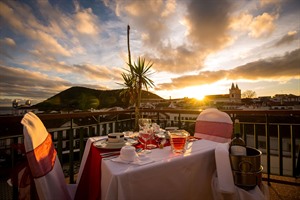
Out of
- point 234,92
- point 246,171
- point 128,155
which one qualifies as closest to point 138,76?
point 128,155

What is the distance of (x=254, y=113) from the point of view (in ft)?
7.08

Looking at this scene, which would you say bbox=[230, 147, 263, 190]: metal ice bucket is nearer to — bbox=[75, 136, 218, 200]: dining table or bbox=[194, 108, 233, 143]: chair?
bbox=[75, 136, 218, 200]: dining table

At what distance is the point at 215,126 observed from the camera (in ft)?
5.48

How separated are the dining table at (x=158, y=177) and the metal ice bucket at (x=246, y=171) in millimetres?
146

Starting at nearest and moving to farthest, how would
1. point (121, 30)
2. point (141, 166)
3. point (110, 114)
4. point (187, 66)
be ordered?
point (141, 166) < point (110, 114) < point (121, 30) < point (187, 66)

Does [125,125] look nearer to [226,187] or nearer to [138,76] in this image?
[138,76]

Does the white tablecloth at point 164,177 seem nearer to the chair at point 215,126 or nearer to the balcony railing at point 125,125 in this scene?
the chair at point 215,126

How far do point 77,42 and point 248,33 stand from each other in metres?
5.25

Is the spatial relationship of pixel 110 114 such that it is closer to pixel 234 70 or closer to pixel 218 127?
pixel 218 127

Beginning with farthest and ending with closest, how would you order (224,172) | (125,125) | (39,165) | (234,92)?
(234,92)
(125,125)
(224,172)
(39,165)

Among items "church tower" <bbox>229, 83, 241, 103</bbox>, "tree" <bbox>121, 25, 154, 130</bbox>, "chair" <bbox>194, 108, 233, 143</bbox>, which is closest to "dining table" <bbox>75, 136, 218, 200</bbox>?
"chair" <bbox>194, 108, 233, 143</bbox>

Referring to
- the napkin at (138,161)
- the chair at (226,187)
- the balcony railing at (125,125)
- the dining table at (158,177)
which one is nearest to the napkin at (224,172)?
the chair at (226,187)

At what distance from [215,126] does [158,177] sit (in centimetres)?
110

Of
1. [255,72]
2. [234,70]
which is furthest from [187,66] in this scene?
[255,72]
